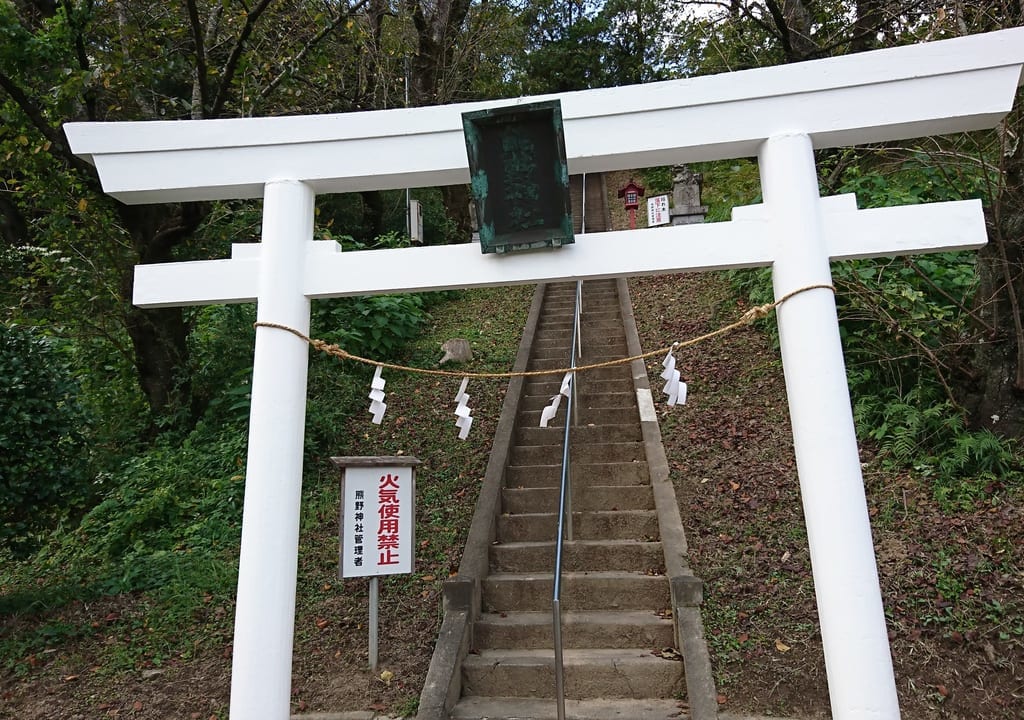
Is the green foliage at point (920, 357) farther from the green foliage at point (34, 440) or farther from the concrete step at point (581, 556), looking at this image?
the green foliage at point (34, 440)

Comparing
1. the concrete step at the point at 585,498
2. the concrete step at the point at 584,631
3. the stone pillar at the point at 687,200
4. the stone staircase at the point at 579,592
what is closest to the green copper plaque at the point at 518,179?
the stone staircase at the point at 579,592

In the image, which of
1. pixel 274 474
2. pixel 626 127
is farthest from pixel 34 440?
pixel 626 127

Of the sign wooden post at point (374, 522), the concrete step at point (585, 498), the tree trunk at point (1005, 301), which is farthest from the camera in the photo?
the concrete step at point (585, 498)

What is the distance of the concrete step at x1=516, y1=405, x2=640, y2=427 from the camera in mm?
8008

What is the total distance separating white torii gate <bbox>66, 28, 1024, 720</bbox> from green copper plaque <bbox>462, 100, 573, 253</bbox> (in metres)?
0.11

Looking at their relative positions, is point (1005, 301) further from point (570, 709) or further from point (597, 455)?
point (570, 709)

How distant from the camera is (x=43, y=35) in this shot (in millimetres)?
6633

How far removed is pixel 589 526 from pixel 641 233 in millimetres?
3410

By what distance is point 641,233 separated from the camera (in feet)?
11.6

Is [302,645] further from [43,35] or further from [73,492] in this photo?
[43,35]

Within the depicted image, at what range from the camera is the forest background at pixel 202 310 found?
19.5 feet

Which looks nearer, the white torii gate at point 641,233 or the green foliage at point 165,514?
the white torii gate at point 641,233

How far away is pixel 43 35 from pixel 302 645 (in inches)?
242

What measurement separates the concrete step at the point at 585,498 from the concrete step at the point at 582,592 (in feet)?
3.31
